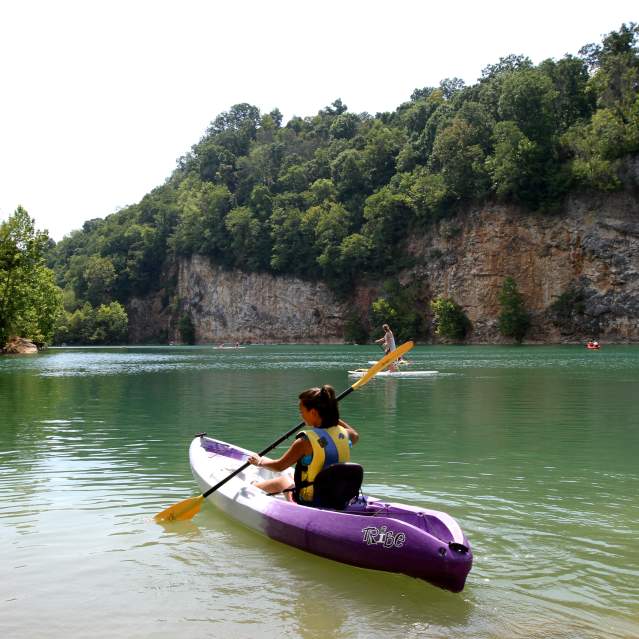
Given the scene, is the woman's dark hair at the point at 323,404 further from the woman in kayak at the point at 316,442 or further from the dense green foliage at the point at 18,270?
the dense green foliage at the point at 18,270

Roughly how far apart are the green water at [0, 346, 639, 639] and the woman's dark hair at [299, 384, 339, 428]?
4.77 feet

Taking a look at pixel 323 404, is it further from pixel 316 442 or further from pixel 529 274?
pixel 529 274

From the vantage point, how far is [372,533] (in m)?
7.34

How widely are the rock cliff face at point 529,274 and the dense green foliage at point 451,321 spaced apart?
96cm

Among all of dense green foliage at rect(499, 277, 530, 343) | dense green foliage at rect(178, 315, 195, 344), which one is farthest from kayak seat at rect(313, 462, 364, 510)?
dense green foliage at rect(178, 315, 195, 344)

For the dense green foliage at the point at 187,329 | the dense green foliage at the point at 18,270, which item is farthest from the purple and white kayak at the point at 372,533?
the dense green foliage at the point at 187,329

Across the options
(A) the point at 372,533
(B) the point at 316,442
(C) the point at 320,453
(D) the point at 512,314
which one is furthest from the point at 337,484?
(D) the point at 512,314

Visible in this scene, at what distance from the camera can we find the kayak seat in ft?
26.7

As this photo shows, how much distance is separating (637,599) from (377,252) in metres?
95.2

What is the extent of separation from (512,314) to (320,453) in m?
75.9

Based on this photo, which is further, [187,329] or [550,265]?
[187,329]

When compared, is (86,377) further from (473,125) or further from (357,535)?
(473,125)

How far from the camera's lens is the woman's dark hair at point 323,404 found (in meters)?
8.32

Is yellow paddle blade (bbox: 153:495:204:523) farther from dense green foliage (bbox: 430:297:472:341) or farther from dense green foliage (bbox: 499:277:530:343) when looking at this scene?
dense green foliage (bbox: 430:297:472:341)
